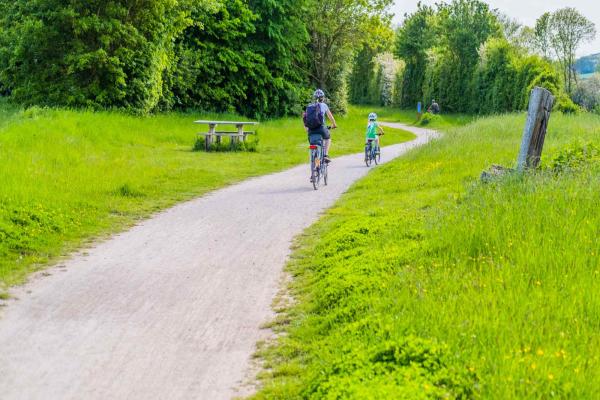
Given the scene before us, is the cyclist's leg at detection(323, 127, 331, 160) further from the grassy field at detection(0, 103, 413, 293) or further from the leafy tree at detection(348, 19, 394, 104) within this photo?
the leafy tree at detection(348, 19, 394, 104)

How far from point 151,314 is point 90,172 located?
8.23m

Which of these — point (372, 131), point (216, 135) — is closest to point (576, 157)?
point (372, 131)

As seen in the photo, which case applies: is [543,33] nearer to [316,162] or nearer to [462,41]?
[462,41]

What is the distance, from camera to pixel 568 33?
93625 mm

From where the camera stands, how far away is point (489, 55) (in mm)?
52344

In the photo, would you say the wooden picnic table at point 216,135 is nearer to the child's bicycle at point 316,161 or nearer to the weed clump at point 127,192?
the child's bicycle at point 316,161

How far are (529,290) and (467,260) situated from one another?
3.60 ft

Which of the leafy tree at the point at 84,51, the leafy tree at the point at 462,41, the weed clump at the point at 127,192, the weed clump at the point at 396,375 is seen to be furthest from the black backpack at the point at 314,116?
the leafy tree at the point at 462,41

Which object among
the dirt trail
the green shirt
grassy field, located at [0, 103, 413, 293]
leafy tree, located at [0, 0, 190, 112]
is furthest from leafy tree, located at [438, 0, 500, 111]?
the dirt trail

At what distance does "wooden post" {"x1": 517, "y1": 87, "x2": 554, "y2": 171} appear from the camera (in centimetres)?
958

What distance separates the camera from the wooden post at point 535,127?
31.4 feet

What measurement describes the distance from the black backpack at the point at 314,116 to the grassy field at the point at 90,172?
8.43 ft

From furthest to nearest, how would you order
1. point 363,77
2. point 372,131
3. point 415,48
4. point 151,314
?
point 363,77 < point 415,48 < point 372,131 < point 151,314

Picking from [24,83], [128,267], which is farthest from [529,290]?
[24,83]
